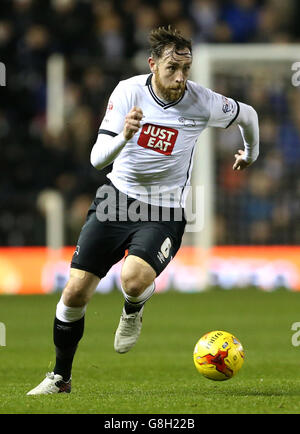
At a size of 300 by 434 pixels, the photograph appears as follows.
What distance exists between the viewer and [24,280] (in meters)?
15.7

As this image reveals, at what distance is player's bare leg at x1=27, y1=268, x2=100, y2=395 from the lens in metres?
6.46

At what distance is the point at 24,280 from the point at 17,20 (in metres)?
4.42

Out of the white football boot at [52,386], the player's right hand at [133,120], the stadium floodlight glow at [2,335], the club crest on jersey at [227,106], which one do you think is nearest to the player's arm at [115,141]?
the player's right hand at [133,120]

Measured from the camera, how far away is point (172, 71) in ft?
21.6

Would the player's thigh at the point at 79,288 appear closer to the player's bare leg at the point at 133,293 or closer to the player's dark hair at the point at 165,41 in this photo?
the player's bare leg at the point at 133,293

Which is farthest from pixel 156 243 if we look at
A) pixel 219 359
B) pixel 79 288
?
pixel 219 359

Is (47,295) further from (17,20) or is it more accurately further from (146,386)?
(146,386)

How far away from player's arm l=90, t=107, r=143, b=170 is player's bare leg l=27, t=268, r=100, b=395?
0.76 m

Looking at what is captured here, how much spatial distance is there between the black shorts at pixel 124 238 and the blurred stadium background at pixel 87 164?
8807 mm

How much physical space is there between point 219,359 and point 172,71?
196 centimetres

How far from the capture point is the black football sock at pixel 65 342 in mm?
6605

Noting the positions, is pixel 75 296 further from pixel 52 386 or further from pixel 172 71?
pixel 172 71
